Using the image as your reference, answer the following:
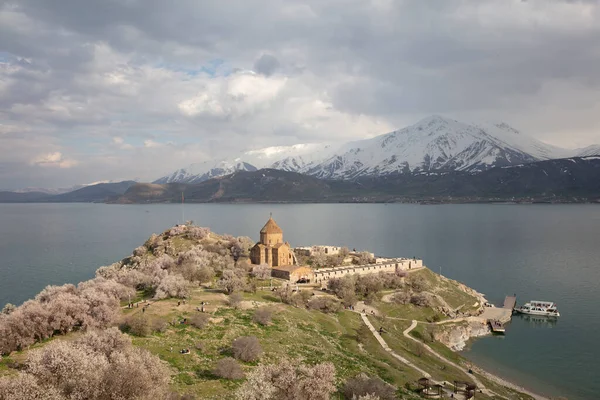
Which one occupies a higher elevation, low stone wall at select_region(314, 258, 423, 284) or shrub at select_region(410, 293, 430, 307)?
low stone wall at select_region(314, 258, 423, 284)

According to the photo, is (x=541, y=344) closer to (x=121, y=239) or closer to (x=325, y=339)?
(x=325, y=339)

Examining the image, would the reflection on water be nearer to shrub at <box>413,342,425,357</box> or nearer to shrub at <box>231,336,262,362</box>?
shrub at <box>413,342,425,357</box>

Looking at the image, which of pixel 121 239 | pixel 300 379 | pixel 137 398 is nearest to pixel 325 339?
pixel 300 379

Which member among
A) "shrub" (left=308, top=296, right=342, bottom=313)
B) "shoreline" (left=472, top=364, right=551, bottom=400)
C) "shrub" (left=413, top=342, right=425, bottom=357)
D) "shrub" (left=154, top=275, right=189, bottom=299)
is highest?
"shrub" (left=154, top=275, right=189, bottom=299)

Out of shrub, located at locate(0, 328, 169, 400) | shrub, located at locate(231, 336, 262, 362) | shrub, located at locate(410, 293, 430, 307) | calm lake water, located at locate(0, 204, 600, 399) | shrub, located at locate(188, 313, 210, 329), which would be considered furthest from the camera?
shrub, located at locate(410, 293, 430, 307)

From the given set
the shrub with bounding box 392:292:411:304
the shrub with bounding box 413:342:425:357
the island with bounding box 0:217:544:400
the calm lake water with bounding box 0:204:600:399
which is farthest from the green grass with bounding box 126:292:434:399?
the calm lake water with bounding box 0:204:600:399

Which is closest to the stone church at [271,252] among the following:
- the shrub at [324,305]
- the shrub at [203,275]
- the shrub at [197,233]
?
the shrub at [197,233]

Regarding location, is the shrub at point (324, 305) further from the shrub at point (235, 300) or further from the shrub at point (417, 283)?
the shrub at point (417, 283)
